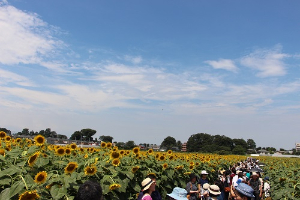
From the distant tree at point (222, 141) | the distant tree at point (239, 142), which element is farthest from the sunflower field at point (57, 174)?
the distant tree at point (239, 142)

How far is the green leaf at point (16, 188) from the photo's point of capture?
2581mm

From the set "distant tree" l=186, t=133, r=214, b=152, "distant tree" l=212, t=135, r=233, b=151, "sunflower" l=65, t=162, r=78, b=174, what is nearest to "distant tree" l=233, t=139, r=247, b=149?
"distant tree" l=212, t=135, r=233, b=151

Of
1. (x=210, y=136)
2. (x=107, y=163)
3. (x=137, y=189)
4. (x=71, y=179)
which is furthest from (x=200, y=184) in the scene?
(x=210, y=136)

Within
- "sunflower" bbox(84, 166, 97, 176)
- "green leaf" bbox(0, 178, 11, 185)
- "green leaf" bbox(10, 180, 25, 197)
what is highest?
"sunflower" bbox(84, 166, 97, 176)

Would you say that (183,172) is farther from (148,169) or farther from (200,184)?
(148,169)

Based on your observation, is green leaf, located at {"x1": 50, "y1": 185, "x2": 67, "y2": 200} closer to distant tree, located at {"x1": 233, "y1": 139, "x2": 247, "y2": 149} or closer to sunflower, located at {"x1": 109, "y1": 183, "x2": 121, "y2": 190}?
sunflower, located at {"x1": 109, "y1": 183, "x2": 121, "y2": 190}

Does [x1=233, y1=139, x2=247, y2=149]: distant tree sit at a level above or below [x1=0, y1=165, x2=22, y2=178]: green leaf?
above

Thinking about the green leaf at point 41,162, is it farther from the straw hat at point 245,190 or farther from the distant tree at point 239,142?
the distant tree at point 239,142

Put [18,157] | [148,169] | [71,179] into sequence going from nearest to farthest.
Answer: [71,179] → [18,157] → [148,169]

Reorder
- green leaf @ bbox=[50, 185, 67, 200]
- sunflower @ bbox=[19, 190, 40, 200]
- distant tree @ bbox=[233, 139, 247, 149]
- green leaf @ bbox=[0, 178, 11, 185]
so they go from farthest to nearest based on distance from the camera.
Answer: distant tree @ bbox=[233, 139, 247, 149] < green leaf @ bbox=[50, 185, 67, 200] < green leaf @ bbox=[0, 178, 11, 185] < sunflower @ bbox=[19, 190, 40, 200]

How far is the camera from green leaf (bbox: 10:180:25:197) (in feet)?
8.47

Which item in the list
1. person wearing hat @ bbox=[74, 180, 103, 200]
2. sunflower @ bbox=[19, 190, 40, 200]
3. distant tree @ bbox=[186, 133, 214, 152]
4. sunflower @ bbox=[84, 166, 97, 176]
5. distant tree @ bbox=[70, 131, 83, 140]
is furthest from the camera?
distant tree @ bbox=[70, 131, 83, 140]

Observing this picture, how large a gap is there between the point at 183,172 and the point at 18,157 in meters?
5.30

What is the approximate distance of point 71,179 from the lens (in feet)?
10.5
